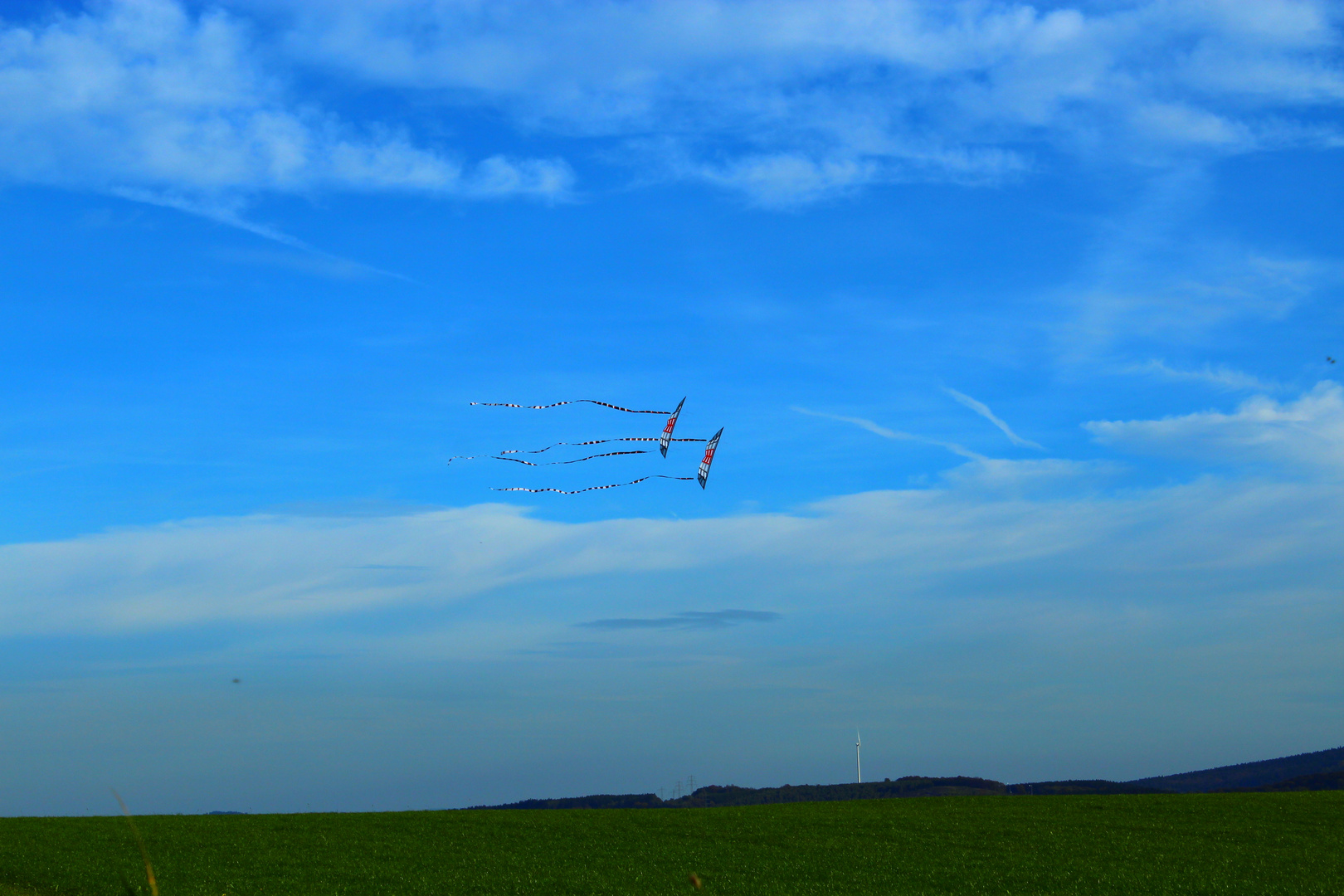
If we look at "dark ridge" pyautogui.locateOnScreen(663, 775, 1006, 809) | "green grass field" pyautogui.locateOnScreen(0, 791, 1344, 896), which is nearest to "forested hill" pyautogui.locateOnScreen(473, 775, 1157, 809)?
"dark ridge" pyautogui.locateOnScreen(663, 775, 1006, 809)

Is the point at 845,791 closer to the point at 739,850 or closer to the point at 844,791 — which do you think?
the point at 844,791

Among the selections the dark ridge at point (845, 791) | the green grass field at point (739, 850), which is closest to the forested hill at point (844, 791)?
the dark ridge at point (845, 791)

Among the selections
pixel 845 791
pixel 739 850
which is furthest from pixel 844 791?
pixel 739 850

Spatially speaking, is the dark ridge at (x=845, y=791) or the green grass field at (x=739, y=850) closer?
the green grass field at (x=739, y=850)

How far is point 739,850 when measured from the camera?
42.9 metres

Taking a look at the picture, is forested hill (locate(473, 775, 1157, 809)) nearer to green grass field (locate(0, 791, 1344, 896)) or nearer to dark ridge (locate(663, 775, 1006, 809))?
dark ridge (locate(663, 775, 1006, 809))

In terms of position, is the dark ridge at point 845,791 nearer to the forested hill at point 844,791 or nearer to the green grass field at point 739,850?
the forested hill at point 844,791

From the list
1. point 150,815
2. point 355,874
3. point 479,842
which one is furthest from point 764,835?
point 150,815

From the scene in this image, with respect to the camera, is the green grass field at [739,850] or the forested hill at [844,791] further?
the forested hill at [844,791]

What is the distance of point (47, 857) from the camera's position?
40.6 m

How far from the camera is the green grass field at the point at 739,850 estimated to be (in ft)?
113

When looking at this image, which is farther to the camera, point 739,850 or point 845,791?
point 845,791

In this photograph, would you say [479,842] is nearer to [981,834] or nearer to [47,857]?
[47,857]

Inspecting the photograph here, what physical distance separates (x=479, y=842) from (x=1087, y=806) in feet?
97.9
